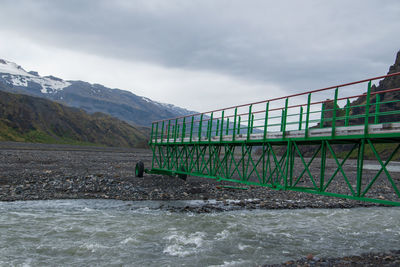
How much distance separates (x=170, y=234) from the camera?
1338cm

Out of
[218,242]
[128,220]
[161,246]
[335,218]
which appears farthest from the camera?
[335,218]

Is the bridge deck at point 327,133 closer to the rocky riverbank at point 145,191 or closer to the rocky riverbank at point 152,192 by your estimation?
the rocky riverbank at point 152,192

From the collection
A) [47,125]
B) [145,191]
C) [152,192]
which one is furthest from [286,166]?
[47,125]

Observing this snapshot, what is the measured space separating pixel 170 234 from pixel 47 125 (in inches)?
5083

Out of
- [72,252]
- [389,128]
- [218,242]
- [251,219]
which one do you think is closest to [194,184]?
[251,219]

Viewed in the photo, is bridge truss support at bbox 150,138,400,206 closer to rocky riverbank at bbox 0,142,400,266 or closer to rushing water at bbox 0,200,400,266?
rocky riverbank at bbox 0,142,400,266

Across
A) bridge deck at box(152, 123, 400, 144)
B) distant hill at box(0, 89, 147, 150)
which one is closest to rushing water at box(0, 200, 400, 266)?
bridge deck at box(152, 123, 400, 144)

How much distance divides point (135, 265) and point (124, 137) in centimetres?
16451

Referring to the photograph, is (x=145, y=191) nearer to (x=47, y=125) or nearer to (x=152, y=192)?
(x=152, y=192)

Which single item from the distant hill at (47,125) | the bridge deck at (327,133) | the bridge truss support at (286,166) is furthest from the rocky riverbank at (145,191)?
the distant hill at (47,125)

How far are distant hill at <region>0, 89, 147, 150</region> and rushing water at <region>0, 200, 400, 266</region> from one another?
9269 centimetres

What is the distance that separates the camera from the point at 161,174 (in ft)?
89.5

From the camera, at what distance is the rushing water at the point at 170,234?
10766 millimetres

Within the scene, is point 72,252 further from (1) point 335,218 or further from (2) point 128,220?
(1) point 335,218
